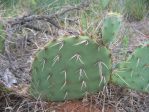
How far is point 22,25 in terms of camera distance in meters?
3.52

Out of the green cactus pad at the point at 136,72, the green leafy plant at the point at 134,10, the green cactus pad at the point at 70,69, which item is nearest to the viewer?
the green cactus pad at the point at 70,69

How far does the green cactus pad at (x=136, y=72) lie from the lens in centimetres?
267

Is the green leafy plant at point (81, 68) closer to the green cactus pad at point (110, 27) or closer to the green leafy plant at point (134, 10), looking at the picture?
the green cactus pad at point (110, 27)

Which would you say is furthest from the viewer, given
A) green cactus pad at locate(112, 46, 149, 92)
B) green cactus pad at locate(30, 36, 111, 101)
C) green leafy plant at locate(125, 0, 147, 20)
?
green leafy plant at locate(125, 0, 147, 20)

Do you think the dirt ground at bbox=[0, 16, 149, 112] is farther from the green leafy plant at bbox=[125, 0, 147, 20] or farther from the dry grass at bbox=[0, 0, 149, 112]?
the green leafy plant at bbox=[125, 0, 147, 20]

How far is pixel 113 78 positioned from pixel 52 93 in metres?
0.40

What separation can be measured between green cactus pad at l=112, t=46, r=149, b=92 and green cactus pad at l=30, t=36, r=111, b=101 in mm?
156

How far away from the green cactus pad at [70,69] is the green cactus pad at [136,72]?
0.16 meters

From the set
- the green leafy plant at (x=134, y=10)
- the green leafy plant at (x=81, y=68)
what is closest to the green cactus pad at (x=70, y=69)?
the green leafy plant at (x=81, y=68)

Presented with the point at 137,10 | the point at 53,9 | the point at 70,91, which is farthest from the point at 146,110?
the point at 137,10

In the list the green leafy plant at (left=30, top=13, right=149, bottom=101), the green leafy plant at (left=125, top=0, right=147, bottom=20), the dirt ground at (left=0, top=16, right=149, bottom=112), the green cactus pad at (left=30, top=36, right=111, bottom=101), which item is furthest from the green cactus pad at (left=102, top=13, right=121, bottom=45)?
the green leafy plant at (left=125, top=0, right=147, bottom=20)

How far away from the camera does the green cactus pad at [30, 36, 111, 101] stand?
97.3 inches

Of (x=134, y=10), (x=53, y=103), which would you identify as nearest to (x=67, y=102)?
(x=53, y=103)

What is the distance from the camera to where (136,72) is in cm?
271
